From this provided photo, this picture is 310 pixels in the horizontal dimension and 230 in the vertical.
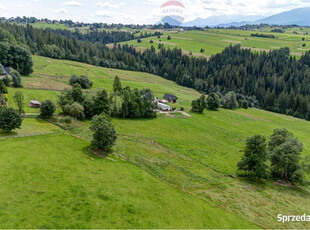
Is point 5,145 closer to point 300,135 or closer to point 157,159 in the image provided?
point 157,159

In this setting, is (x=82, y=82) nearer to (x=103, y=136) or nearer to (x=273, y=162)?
(x=103, y=136)

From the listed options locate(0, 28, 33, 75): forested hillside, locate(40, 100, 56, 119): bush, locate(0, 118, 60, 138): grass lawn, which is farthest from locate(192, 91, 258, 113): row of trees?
locate(0, 28, 33, 75): forested hillside

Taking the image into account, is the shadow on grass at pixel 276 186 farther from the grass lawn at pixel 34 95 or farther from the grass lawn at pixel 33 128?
the grass lawn at pixel 34 95

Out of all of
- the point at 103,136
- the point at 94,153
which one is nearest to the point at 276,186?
the point at 103,136

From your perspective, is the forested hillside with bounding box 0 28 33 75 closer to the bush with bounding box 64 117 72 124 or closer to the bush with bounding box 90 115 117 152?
the bush with bounding box 64 117 72 124

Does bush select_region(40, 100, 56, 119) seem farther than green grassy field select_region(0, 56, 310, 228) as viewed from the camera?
Yes

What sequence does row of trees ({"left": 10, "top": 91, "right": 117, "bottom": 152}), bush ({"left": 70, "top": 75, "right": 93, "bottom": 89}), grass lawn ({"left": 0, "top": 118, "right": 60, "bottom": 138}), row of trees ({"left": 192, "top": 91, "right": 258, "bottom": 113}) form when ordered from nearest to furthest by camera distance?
row of trees ({"left": 10, "top": 91, "right": 117, "bottom": 152}) < grass lawn ({"left": 0, "top": 118, "right": 60, "bottom": 138}) < bush ({"left": 70, "top": 75, "right": 93, "bottom": 89}) < row of trees ({"left": 192, "top": 91, "right": 258, "bottom": 113})

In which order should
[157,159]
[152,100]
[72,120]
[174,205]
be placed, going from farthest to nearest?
[152,100], [72,120], [157,159], [174,205]

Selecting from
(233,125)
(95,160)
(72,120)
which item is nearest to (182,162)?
(95,160)
